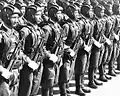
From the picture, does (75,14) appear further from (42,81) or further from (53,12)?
(42,81)

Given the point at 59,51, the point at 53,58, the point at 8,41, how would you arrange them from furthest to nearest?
the point at 59,51 < the point at 53,58 < the point at 8,41

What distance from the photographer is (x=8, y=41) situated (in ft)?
19.8

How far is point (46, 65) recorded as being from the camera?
24.7 feet

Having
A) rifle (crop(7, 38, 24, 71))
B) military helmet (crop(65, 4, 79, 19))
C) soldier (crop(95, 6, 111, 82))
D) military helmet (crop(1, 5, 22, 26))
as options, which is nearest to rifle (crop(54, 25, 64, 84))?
military helmet (crop(65, 4, 79, 19))

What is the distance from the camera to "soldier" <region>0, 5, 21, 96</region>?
6.04 metres

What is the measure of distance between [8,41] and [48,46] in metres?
1.65

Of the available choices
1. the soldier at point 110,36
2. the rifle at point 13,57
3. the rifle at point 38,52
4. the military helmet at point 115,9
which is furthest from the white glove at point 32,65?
the military helmet at point 115,9

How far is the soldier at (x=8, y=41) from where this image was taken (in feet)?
19.8

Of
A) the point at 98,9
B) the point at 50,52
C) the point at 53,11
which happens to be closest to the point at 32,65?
the point at 50,52

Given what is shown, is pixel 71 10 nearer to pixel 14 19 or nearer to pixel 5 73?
pixel 14 19

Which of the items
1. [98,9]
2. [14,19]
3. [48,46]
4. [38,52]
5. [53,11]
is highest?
[98,9]

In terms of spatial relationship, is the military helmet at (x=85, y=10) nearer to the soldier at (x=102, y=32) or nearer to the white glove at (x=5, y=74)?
the soldier at (x=102, y=32)

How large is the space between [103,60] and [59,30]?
3.15 metres

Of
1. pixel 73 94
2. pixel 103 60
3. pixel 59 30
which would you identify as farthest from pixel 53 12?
pixel 103 60
